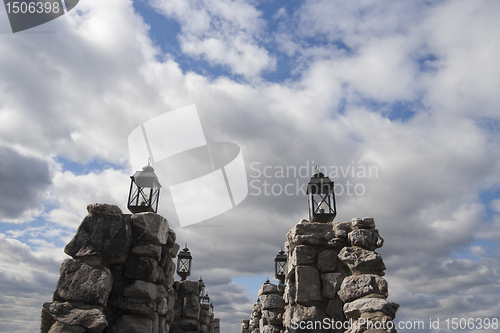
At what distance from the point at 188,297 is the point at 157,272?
14.0ft

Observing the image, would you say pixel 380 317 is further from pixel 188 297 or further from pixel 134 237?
pixel 188 297

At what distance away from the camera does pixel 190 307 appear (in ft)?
28.6

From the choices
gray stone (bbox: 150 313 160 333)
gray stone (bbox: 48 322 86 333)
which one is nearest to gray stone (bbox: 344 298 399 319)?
gray stone (bbox: 150 313 160 333)

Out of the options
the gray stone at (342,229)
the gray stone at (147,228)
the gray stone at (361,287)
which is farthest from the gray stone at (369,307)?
the gray stone at (147,228)

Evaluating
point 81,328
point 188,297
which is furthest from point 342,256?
point 188,297

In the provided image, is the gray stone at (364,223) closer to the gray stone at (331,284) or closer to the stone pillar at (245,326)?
the gray stone at (331,284)

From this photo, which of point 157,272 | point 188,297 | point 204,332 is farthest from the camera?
point 204,332

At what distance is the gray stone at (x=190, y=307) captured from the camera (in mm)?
8609

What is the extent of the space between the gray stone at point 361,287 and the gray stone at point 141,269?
8.70 feet

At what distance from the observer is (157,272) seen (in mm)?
4953

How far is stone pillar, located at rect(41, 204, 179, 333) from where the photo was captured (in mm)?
4156

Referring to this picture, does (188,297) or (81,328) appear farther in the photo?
(188,297)

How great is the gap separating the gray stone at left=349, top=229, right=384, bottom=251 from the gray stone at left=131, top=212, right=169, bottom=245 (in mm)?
2857

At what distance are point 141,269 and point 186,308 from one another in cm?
443
